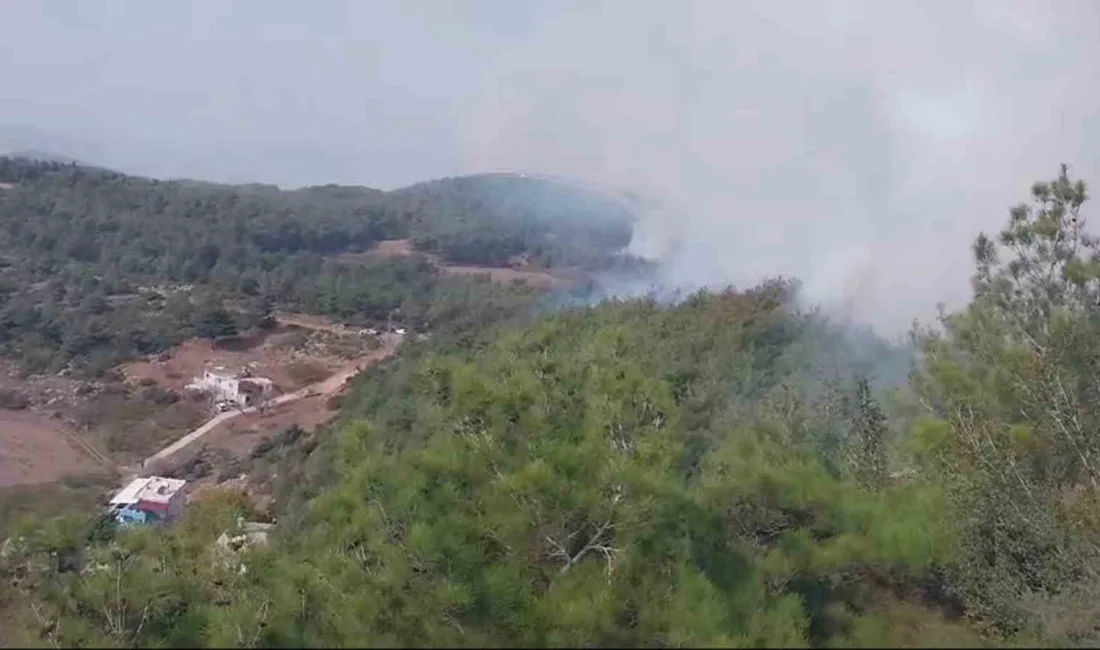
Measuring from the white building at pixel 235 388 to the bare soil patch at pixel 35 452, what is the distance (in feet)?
16.8

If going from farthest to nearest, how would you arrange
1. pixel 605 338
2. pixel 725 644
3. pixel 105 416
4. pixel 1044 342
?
1. pixel 105 416
2. pixel 1044 342
3. pixel 605 338
4. pixel 725 644

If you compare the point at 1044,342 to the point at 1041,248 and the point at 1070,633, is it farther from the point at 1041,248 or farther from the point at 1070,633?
the point at 1070,633

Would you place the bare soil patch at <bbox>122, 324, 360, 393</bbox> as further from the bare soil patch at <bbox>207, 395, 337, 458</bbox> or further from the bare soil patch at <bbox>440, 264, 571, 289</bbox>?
the bare soil patch at <bbox>440, 264, 571, 289</bbox>

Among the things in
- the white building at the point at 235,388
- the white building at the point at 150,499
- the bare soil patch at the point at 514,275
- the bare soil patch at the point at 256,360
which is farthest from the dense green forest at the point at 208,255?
Answer: the white building at the point at 150,499

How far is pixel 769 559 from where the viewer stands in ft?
16.5

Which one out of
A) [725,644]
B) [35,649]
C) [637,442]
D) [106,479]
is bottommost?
[106,479]

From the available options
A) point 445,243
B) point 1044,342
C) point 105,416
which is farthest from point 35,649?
point 445,243

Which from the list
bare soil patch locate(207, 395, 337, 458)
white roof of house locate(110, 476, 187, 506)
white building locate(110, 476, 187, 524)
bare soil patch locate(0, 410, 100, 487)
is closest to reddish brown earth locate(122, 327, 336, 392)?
bare soil patch locate(207, 395, 337, 458)

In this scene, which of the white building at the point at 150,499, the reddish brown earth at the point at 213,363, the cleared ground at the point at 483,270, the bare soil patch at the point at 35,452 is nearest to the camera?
the white building at the point at 150,499

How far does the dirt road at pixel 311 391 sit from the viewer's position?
96.4ft

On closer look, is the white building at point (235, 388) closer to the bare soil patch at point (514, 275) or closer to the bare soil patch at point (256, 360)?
the bare soil patch at point (256, 360)

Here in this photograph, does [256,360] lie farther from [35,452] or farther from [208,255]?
[208,255]

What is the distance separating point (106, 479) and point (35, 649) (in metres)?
24.1

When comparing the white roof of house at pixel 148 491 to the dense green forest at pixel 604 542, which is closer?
the dense green forest at pixel 604 542
